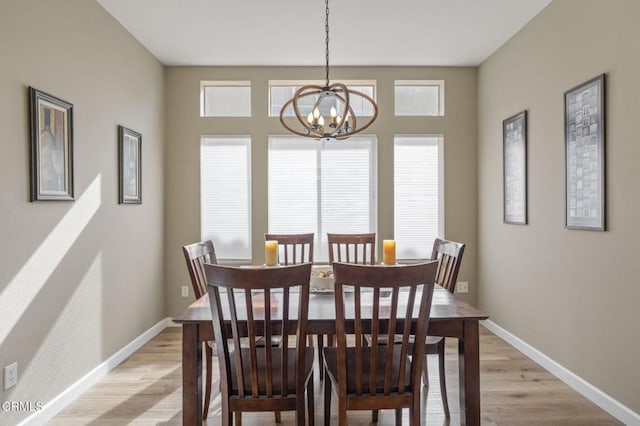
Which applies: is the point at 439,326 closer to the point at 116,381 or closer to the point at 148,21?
the point at 116,381

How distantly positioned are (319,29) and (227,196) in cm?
193

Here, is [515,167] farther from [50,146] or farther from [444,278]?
[50,146]

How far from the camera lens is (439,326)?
1834mm

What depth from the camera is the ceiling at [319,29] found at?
297cm

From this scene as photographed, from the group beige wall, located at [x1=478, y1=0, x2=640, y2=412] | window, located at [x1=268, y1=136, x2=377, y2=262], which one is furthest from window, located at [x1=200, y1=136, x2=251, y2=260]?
beige wall, located at [x1=478, y1=0, x2=640, y2=412]

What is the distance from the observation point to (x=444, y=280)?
8.30 ft

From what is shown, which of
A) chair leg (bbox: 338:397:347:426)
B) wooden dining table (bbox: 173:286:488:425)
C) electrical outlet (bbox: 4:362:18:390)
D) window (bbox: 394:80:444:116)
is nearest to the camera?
chair leg (bbox: 338:397:347:426)

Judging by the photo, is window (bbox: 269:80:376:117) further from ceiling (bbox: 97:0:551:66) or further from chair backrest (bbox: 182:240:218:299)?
chair backrest (bbox: 182:240:218:299)

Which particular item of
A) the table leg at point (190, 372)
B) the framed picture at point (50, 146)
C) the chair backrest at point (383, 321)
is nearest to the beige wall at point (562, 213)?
the chair backrest at point (383, 321)

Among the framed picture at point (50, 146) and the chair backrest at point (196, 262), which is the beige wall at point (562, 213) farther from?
the framed picture at point (50, 146)

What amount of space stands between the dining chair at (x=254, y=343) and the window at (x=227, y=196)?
2455 mm

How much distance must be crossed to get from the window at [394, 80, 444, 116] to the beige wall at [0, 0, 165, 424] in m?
2.57

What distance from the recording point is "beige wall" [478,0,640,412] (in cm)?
225

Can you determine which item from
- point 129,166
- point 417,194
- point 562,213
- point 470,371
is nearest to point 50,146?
point 129,166
